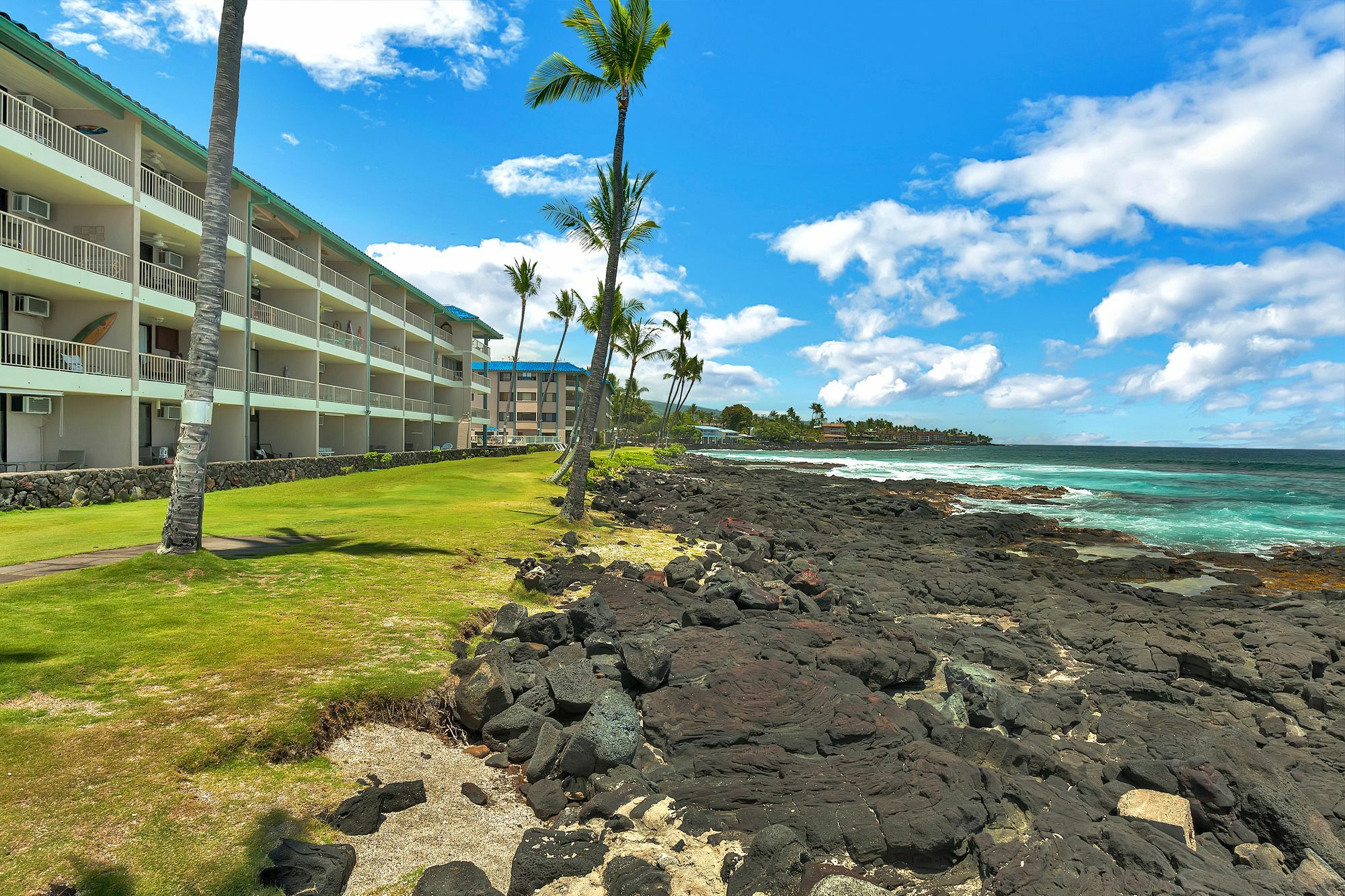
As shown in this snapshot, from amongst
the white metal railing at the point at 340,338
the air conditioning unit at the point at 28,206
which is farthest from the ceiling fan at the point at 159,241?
the white metal railing at the point at 340,338

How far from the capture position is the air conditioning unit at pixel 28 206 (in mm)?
17750

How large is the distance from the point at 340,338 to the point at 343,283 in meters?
3.15

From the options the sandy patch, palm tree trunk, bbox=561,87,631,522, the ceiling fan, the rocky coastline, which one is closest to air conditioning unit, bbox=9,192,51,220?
the ceiling fan

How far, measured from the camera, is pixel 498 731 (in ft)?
19.0

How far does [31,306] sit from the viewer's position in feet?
61.4

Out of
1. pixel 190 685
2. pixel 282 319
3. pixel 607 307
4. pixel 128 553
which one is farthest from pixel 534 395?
pixel 190 685

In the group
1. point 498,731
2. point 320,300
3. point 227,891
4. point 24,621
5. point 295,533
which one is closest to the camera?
point 227,891

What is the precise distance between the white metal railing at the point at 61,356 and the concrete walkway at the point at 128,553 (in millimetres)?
10497

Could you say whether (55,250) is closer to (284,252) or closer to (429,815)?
(284,252)

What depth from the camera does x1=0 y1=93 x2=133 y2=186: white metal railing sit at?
16.3m

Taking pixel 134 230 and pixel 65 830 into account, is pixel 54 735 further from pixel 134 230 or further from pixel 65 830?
pixel 134 230

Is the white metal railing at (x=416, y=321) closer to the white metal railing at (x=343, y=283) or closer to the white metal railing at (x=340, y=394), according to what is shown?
the white metal railing at (x=343, y=283)

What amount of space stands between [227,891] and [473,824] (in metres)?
1.54

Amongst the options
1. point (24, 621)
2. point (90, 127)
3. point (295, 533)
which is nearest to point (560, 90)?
point (295, 533)
